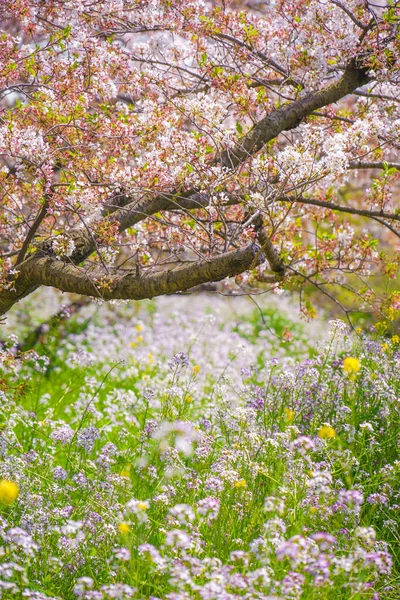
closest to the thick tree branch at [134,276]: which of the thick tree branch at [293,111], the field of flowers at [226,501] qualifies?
the field of flowers at [226,501]

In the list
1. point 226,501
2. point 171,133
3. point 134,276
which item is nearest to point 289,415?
point 226,501

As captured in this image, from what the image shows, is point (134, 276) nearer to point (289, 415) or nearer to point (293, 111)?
point (289, 415)

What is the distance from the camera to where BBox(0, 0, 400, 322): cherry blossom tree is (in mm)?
3783

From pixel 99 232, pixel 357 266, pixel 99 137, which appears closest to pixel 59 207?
pixel 99 232

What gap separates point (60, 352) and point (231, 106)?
14.5 ft

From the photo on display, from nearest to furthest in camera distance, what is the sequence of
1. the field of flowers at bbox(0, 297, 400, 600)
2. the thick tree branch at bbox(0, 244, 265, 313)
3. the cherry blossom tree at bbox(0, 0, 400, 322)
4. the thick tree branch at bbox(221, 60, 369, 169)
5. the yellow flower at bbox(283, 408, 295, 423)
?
the field of flowers at bbox(0, 297, 400, 600)
the thick tree branch at bbox(0, 244, 265, 313)
the cherry blossom tree at bbox(0, 0, 400, 322)
the yellow flower at bbox(283, 408, 295, 423)
the thick tree branch at bbox(221, 60, 369, 169)

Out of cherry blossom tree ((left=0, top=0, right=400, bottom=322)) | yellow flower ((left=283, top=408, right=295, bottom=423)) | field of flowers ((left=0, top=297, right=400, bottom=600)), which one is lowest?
field of flowers ((left=0, top=297, right=400, bottom=600))

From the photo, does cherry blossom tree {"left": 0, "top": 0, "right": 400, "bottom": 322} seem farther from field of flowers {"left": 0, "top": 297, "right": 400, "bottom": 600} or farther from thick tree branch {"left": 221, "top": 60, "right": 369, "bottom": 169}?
field of flowers {"left": 0, "top": 297, "right": 400, "bottom": 600}

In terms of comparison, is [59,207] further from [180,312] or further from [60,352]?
[180,312]

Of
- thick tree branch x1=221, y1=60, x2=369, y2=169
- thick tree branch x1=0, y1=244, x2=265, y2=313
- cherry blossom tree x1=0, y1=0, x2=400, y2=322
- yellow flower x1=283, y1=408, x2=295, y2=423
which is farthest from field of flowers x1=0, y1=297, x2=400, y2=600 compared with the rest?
thick tree branch x1=221, y1=60, x2=369, y2=169

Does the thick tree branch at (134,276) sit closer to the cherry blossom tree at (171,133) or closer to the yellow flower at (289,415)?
the cherry blossom tree at (171,133)

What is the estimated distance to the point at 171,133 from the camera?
4.23 meters

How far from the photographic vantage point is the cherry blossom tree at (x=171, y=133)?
3.78 m

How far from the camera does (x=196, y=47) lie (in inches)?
203
